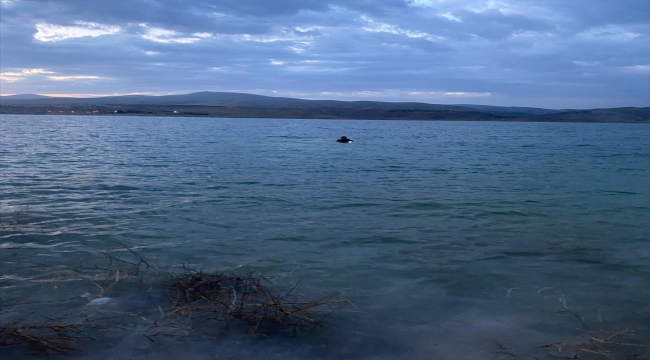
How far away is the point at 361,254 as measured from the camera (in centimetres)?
1068

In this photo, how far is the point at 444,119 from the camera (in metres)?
170

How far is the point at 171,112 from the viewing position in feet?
559

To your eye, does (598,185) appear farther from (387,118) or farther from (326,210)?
(387,118)

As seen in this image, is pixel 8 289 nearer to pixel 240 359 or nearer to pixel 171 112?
pixel 240 359

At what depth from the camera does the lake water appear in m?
6.80

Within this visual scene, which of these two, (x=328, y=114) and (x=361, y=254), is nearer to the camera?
(x=361, y=254)

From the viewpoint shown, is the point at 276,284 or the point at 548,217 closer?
the point at 276,284

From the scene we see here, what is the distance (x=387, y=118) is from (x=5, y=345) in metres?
167

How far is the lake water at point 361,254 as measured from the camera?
6797 mm

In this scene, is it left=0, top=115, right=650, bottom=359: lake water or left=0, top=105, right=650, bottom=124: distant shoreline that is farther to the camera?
left=0, top=105, right=650, bottom=124: distant shoreline

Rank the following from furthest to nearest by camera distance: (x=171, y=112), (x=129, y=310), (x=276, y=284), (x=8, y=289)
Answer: (x=171, y=112) < (x=276, y=284) < (x=8, y=289) < (x=129, y=310)

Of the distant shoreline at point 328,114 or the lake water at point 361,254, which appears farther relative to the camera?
the distant shoreline at point 328,114

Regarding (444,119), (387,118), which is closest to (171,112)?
(387,118)

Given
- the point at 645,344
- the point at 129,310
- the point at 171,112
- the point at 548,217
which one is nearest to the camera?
the point at 645,344
